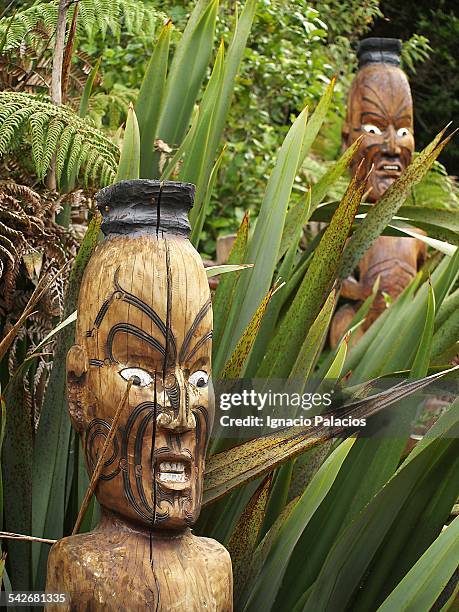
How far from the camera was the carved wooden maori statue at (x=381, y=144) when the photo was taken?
498 centimetres

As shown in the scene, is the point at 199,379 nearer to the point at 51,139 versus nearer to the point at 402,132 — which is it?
the point at 51,139

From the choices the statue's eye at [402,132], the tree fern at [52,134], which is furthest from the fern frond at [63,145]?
the statue's eye at [402,132]

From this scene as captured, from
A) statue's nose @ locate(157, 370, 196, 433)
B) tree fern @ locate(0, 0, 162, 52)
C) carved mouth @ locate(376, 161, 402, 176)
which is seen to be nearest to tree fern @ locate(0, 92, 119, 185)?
tree fern @ locate(0, 0, 162, 52)

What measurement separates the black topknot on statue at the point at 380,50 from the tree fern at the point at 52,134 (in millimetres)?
3064

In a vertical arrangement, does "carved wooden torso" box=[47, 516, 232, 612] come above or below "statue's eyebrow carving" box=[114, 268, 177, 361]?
below

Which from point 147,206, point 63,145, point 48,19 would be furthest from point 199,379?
point 48,19

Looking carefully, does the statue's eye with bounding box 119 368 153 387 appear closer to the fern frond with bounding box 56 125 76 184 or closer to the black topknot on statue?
the fern frond with bounding box 56 125 76 184

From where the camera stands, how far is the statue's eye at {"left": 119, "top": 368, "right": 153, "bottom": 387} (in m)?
1.79

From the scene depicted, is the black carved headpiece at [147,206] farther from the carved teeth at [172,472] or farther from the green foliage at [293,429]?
the carved teeth at [172,472]

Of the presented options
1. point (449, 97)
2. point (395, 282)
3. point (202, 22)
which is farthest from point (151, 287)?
point (449, 97)

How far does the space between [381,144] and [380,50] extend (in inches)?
20.6

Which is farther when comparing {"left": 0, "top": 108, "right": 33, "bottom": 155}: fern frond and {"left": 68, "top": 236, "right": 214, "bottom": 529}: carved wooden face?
{"left": 0, "top": 108, "right": 33, "bottom": 155}: fern frond

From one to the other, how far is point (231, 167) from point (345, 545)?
162 inches

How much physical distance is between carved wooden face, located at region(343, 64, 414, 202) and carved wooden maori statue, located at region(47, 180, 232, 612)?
3.37 meters
